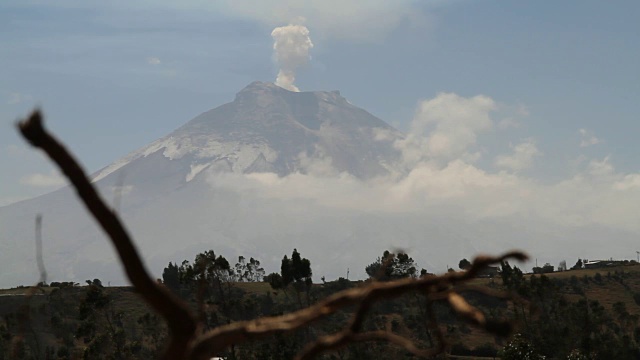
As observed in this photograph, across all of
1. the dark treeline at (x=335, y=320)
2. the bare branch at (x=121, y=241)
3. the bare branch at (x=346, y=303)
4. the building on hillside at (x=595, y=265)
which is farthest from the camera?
the building on hillside at (x=595, y=265)

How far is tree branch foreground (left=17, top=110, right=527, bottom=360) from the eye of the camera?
2152mm

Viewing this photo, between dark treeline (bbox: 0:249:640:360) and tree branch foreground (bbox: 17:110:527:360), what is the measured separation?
2947cm

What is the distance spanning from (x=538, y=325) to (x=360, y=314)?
87.2 metres

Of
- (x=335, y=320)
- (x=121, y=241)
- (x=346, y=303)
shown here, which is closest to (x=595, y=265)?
(x=335, y=320)

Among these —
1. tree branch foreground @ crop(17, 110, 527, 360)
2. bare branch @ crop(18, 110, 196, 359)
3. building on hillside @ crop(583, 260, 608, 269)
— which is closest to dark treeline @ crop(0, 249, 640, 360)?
building on hillside @ crop(583, 260, 608, 269)

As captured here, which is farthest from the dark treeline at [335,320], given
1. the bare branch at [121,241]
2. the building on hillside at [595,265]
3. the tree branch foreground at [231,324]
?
the bare branch at [121,241]

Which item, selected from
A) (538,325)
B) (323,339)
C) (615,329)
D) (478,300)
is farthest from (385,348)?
(323,339)

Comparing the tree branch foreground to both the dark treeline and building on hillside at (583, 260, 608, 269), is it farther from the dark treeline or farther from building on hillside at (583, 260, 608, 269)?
building on hillside at (583, 260, 608, 269)

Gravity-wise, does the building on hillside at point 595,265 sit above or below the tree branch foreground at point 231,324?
above

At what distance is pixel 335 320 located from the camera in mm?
107625

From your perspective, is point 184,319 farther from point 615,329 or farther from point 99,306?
point 615,329

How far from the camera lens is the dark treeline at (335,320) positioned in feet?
211

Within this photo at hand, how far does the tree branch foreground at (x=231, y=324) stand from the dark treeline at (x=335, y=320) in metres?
29.5

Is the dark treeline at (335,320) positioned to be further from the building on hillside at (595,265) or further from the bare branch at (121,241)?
the bare branch at (121,241)
